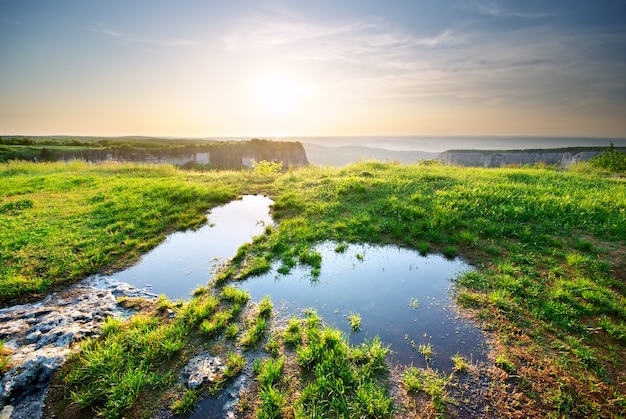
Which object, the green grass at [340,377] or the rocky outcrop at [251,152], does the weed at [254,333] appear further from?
the rocky outcrop at [251,152]

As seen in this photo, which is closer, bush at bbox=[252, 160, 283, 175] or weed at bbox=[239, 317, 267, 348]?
weed at bbox=[239, 317, 267, 348]

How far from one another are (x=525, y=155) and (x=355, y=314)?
99.9m

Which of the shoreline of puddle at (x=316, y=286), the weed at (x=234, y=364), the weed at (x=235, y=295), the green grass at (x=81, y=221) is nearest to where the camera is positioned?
the weed at (x=234, y=364)

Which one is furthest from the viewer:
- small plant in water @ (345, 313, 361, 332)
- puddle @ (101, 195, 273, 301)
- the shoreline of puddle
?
puddle @ (101, 195, 273, 301)

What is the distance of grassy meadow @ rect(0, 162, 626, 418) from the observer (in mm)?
3436

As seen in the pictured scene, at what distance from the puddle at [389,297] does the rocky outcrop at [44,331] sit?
104 inches

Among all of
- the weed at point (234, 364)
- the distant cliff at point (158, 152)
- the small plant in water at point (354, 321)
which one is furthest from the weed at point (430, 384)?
the distant cliff at point (158, 152)

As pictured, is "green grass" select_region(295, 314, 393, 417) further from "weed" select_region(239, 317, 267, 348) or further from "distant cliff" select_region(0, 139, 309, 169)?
"distant cliff" select_region(0, 139, 309, 169)

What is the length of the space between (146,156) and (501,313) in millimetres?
65704

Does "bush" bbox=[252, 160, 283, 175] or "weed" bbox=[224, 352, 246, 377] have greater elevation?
"bush" bbox=[252, 160, 283, 175]

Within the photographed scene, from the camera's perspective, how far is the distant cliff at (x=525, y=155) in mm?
63259

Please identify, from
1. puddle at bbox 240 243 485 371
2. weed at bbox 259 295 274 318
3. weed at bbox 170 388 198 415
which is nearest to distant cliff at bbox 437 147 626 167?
puddle at bbox 240 243 485 371

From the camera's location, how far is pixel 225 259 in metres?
7.05

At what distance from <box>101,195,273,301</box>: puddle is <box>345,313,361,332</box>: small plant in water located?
325 cm
